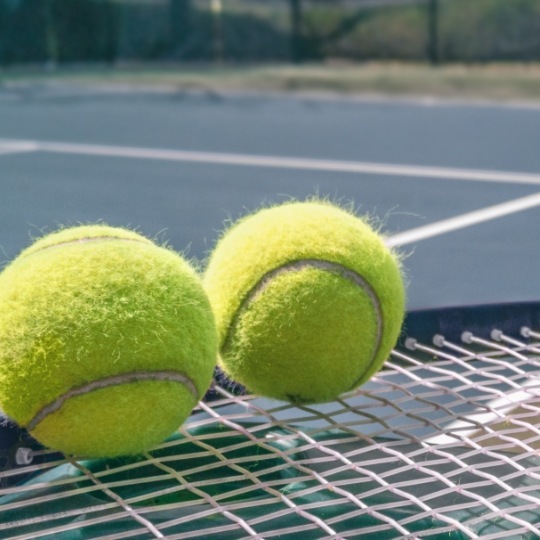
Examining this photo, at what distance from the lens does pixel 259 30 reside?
11.2 metres

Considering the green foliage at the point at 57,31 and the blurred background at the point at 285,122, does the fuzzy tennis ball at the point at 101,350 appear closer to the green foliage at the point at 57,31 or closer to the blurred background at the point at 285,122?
the blurred background at the point at 285,122

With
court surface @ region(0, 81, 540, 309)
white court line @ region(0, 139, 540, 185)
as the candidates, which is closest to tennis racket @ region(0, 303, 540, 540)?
court surface @ region(0, 81, 540, 309)

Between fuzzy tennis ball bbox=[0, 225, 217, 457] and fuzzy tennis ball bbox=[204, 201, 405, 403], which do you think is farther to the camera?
fuzzy tennis ball bbox=[204, 201, 405, 403]

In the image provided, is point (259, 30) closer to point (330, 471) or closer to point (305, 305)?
point (305, 305)

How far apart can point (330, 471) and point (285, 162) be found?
3630mm

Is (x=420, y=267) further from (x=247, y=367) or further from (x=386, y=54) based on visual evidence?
(x=386, y=54)

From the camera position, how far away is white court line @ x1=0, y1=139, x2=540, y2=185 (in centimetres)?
434

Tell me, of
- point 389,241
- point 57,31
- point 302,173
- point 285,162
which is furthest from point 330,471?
point 57,31

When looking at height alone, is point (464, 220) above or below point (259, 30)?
below

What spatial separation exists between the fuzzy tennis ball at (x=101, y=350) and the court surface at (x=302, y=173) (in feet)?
3.45

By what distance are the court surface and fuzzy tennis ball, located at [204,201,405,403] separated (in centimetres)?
79

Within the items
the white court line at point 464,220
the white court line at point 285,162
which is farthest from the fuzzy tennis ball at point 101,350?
the white court line at point 285,162

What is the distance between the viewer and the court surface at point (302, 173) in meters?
2.93

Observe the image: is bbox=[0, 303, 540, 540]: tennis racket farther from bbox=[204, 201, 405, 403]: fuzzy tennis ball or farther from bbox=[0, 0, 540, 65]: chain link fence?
bbox=[0, 0, 540, 65]: chain link fence
